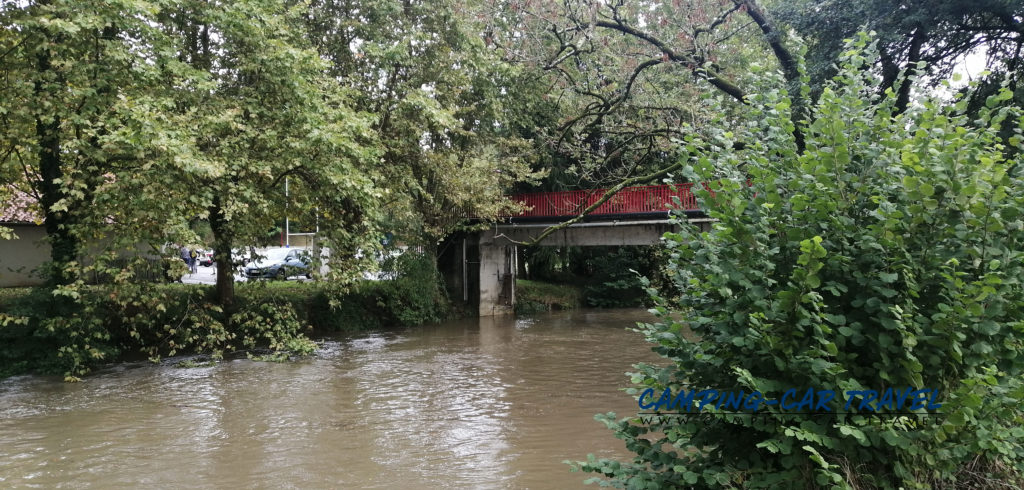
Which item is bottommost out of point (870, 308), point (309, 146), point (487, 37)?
point (870, 308)

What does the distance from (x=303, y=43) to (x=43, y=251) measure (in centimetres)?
1251

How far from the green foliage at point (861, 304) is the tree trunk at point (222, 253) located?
39.4 ft

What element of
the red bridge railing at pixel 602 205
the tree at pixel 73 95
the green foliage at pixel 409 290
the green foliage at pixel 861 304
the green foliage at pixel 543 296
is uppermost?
the tree at pixel 73 95

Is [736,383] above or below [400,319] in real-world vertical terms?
above

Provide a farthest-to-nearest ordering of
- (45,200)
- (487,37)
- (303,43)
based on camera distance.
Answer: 1. (487,37)
2. (303,43)
3. (45,200)

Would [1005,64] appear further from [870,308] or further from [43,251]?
[43,251]

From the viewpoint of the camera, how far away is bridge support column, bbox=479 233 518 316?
27.9m

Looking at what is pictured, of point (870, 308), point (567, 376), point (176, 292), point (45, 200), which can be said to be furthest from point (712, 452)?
point (176, 292)

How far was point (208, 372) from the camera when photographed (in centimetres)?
1446

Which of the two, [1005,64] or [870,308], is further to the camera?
[1005,64]

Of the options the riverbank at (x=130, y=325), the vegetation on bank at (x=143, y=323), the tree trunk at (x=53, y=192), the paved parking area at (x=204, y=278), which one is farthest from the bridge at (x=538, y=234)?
the tree trunk at (x=53, y=192)

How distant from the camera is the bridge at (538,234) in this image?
Result: 23.2 metres

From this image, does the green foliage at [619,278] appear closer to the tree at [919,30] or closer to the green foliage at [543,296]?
the green foliage at [543,296]

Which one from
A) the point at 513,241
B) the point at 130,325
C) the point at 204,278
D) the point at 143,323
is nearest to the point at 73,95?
the point at 143,323
